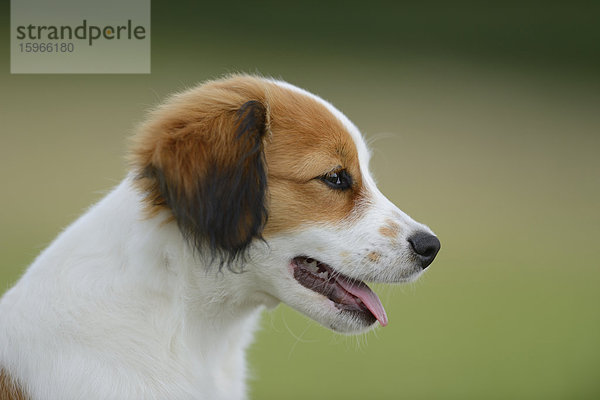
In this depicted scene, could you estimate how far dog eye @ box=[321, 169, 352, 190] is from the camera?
7.34 feet

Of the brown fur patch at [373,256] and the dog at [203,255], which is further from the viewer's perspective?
the brown fur patch at [373,256]

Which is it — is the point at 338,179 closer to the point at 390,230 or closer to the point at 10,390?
the point at 390,230

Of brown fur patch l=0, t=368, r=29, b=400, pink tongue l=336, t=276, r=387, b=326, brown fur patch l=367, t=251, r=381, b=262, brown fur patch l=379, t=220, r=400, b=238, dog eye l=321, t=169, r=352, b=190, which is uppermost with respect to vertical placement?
dog eye l=321, t=169, r=352, b=190

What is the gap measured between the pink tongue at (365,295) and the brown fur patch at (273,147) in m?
0.23

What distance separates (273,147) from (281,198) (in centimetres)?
18

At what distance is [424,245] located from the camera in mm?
2230

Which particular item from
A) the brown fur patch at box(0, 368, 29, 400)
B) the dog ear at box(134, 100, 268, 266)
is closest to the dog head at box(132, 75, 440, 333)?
the dog ear at box(134, 100, 268, 266)

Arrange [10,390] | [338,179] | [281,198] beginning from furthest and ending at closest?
1. [338,179]
2. [281,198]
3. [10,390]

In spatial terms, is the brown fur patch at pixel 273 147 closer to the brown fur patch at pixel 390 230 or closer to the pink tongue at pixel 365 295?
the brown fur patch at pixel 390 230

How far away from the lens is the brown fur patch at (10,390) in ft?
6.56

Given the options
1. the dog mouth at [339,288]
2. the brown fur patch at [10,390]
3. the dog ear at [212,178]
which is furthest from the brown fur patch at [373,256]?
the brown fur patch at [10,390]

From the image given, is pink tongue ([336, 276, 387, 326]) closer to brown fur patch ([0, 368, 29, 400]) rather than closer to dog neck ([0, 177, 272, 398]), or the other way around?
dog neck ([0, 177, 272, 398])

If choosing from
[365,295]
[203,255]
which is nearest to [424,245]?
[365,295]

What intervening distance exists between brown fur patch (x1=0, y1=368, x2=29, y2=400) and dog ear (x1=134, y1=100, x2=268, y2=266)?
670 millimetres
